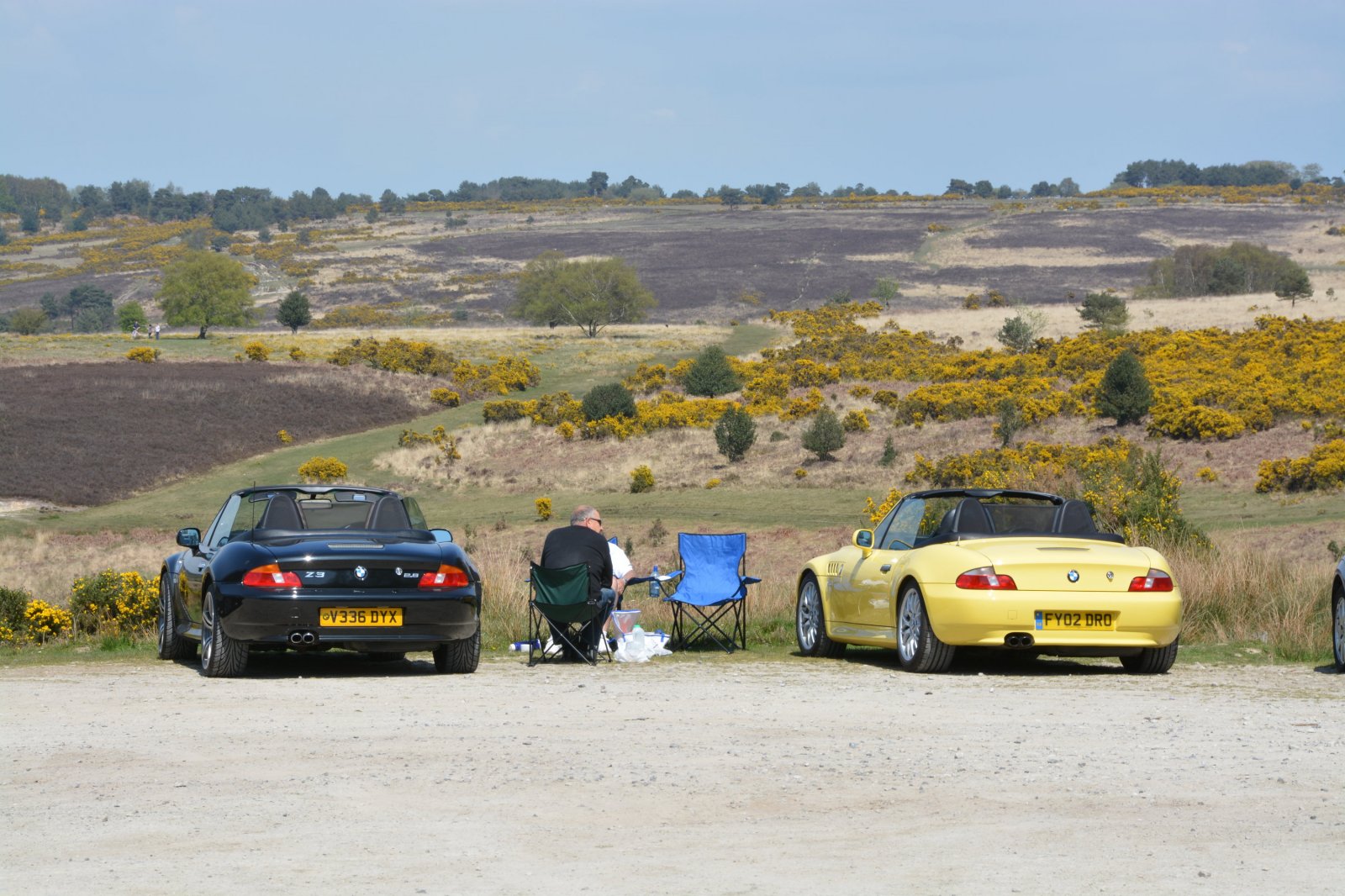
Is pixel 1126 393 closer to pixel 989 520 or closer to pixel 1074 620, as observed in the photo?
pixel 989 520

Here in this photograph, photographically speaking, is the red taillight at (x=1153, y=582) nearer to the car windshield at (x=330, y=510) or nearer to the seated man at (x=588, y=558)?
the seated man at (x=588, y=558)

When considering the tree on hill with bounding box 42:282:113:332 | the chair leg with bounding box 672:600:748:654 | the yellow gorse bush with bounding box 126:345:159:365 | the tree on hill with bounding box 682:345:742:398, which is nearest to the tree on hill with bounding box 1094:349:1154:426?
the tree on hill with bounding box 682:345:742:398

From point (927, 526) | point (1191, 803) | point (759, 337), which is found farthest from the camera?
point (759, 337)

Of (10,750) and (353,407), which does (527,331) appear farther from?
(10,750)

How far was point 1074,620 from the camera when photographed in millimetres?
12258

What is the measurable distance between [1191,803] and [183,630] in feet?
29.9

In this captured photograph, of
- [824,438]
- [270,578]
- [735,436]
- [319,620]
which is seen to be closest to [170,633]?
[270,578]

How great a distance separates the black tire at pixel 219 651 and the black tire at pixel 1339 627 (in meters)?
8.51

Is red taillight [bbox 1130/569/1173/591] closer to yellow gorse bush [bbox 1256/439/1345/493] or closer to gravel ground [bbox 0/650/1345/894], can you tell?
gravel ground [bbox 0/650/1345/894]

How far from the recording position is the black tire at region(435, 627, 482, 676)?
12812 mm

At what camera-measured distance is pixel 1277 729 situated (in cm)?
930

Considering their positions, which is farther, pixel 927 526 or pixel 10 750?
pixel 927 526

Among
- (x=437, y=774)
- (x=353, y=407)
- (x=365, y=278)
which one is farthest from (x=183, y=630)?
(x=365, y=278)

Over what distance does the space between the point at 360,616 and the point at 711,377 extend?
5521 centimetres
